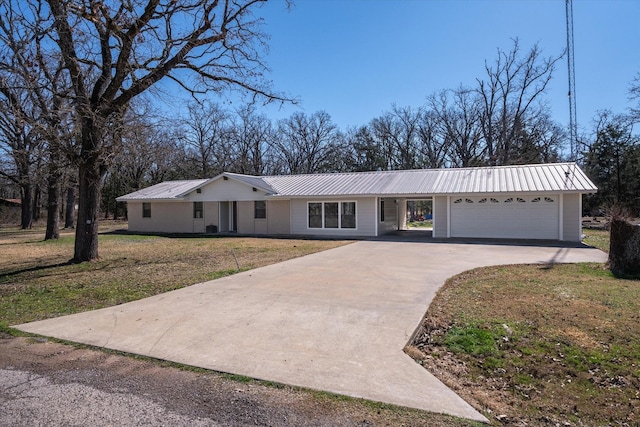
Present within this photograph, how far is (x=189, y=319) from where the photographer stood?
5.94 metres

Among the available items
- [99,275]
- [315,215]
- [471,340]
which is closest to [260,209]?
[315,215]

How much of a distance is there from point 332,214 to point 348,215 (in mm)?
998

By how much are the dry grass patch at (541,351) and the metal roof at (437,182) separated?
1182 cm

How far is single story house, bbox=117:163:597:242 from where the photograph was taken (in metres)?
18.5

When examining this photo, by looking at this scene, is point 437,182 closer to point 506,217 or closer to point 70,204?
point 506,217

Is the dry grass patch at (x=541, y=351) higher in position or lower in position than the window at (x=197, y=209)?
lower

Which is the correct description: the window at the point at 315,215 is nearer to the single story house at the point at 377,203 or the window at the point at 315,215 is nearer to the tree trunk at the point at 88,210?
the single story house at the point at 377,203

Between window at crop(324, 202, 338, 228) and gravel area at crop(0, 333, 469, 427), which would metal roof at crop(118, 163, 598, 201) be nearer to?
window at crop(324, 202, 338, 228)

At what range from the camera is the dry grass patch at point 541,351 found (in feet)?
12.0

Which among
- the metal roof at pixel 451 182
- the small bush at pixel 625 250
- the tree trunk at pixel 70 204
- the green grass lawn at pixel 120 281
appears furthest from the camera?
the tree trunk at pixel 70 204

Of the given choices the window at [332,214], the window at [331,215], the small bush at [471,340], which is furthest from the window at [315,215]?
the small bush at [471,340]

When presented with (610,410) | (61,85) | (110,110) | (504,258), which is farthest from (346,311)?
(61,85)

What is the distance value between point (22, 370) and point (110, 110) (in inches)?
359

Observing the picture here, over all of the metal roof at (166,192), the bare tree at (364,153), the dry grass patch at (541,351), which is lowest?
the dry grass patch at (541,351)
